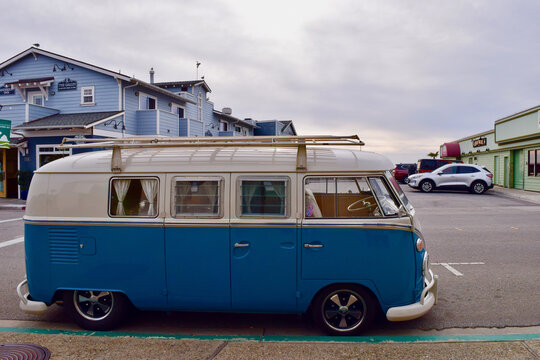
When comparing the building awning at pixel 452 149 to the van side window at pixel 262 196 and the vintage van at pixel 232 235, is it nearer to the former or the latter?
the vintage van at pixel 232 235

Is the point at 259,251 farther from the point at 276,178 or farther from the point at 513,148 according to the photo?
the point at 513,148

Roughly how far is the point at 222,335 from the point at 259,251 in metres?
1.11

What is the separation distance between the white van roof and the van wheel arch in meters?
1.29

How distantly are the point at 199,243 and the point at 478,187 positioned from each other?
23163 millimetres

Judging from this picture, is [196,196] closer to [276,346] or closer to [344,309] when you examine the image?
[276,346]

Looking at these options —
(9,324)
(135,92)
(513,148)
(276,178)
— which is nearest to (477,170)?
(513,148)

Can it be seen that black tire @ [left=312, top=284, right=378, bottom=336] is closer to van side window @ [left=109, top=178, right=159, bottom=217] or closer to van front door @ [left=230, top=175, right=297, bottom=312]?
van front door @ [left=230, top=175, right=297, bottom=312]

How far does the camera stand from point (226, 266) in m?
4.52

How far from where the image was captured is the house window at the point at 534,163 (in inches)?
953

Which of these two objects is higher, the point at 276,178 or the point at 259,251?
the point at 276,178

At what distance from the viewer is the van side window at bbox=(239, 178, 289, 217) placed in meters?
4.54

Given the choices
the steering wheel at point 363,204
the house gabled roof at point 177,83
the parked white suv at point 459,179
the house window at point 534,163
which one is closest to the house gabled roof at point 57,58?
the house gabled roof at point 177,83

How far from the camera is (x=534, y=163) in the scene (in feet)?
80.7

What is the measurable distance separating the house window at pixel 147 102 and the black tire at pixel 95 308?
816 inches
